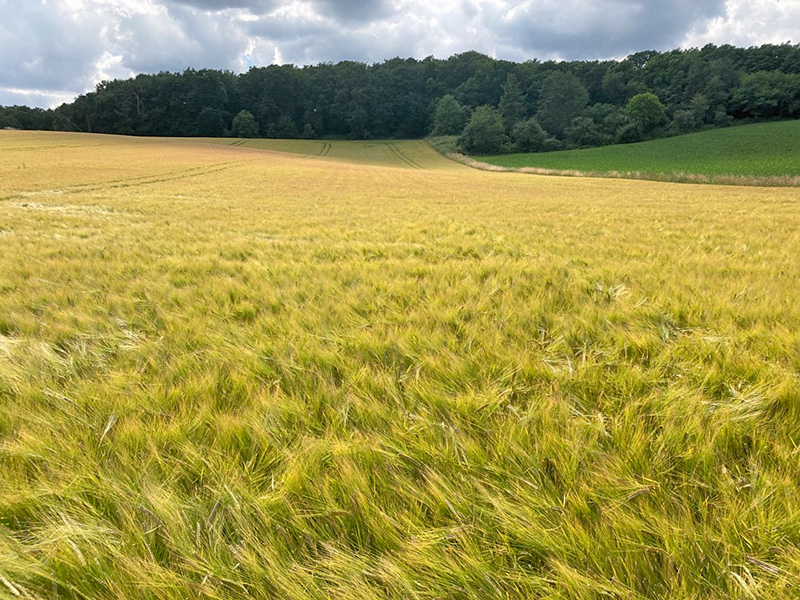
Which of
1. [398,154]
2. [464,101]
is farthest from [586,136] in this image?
[464,101]

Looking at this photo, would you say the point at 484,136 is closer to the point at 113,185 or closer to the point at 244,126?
the point at 244,126

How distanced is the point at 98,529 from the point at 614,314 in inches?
112

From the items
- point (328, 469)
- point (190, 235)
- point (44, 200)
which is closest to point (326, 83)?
point (44, 200)

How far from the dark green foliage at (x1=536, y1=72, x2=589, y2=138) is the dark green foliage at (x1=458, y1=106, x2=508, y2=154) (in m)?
16.6

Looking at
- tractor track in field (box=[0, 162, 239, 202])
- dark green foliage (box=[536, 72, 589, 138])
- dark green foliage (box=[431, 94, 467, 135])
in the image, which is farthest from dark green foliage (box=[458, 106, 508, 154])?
tractor track in field (box=[0, 162, 239, 202])

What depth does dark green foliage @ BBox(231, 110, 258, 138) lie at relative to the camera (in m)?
77.4

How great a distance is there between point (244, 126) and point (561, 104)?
212 feet

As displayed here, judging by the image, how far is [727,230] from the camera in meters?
6.88

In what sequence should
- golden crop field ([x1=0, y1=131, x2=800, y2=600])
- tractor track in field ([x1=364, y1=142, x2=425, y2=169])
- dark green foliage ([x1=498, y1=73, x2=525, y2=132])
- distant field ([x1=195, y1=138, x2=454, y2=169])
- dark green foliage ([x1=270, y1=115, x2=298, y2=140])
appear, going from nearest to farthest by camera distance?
golden crop field ([x1=0, y1=131, x2=800, y2=600]) < tractor track in field ([x1=364, y1=142, x2=425, y2=169]) < distant field ([x1=195, y1=138, x2=454, y2=169]) < dark green foliage ([x1=498, y1=73, x2=525, y2=132]) < dark green foliage ([x1=270, y1=115, x2=298, y2=140])

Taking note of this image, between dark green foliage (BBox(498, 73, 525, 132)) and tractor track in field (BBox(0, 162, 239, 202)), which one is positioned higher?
dark green foliage (BBox(498, 73, 525, 132))

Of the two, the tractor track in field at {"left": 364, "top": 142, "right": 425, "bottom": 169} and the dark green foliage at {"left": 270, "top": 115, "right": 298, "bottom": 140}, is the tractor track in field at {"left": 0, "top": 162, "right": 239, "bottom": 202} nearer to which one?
the tractor track in field at {"left": 364, "top": 142, "right": 425, "bottom": 169}

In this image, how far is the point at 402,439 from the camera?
4.44 ft

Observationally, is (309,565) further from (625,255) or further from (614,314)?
(625,255)

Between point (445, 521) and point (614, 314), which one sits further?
point (614, 314)
